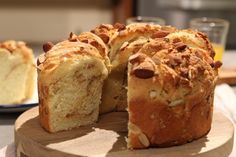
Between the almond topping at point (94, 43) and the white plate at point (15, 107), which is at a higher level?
the almond topping at point (94, 43)

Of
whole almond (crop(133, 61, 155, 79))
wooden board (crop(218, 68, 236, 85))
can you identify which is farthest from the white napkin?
whole almond (crop(133, 61, 155, 79))

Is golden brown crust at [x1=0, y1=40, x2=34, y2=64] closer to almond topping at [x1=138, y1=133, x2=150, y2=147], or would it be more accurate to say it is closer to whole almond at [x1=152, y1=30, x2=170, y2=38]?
whole almond at [x1=152, y1=30, x2=170, y2=38]

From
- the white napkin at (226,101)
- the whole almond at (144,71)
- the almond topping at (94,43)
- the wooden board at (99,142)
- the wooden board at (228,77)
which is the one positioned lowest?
the white napkin at (226,101)

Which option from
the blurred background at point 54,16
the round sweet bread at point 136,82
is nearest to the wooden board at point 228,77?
the round sweet bread at point 136,82

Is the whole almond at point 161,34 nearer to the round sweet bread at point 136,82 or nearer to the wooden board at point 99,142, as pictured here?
the round sweet bread at point 136,82

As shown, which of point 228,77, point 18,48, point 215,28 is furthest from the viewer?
point 215,28

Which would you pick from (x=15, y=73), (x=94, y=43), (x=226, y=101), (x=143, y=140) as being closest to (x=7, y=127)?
(x=15, y=73)

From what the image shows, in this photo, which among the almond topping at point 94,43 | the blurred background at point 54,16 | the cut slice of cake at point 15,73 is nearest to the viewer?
the almond topping at point 94,43

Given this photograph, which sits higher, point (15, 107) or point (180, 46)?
point (180, 46)

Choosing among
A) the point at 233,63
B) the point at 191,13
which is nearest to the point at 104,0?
the point at 191,13

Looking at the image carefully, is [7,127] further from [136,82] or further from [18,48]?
[136,82]
